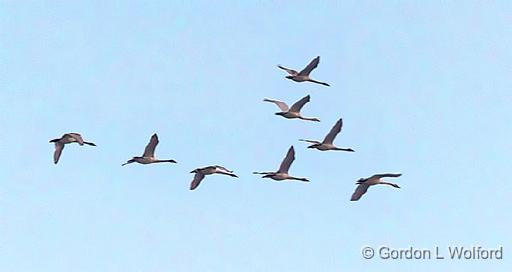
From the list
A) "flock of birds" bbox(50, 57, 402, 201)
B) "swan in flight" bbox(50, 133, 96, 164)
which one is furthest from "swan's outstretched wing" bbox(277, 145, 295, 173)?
"swan in flight" bbox(50, 133, 96, 164)

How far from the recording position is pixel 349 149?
2697 inches

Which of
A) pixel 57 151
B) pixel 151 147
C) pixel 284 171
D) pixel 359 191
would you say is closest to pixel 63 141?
pixel 57 151

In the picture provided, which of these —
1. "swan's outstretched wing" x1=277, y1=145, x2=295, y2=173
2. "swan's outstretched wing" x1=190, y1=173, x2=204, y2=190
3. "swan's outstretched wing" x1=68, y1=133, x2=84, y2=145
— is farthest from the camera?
"swan's outstretched wing" x1=190, y1=173, x2=204, y2=190

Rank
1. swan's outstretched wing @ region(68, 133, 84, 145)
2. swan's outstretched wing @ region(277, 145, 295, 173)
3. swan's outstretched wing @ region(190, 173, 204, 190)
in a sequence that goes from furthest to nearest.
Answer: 1. swan's outstretched wing @ region(190, 173, 204, 190)
2. swan's outstretched wing @ region(277, 145, 295, 173)
3. swan's outstretched wing @ region(68, 133, 84, 145)

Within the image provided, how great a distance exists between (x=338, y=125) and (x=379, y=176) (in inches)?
126

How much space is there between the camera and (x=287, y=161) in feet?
219

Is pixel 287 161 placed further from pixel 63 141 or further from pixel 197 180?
pixel 63 141

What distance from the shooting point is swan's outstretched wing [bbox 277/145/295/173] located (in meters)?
66.6

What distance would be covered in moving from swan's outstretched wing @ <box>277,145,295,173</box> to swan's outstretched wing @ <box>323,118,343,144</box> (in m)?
1.86

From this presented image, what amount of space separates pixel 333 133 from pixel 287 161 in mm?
2638

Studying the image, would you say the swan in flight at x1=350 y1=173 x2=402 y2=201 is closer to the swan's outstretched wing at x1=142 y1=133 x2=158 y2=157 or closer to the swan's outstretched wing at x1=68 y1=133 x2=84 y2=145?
the swan's outstretched wing at x1=142 y1=133 x2=158 y2=157

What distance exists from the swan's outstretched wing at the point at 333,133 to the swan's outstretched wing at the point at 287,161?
1.86 m

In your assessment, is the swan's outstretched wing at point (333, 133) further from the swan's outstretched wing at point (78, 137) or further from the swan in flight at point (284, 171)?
the swan's outstretched wing at point (78, 137)

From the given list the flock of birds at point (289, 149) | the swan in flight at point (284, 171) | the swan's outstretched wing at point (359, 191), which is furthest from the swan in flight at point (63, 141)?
the swan's outstretched wing at point (359, 191)
